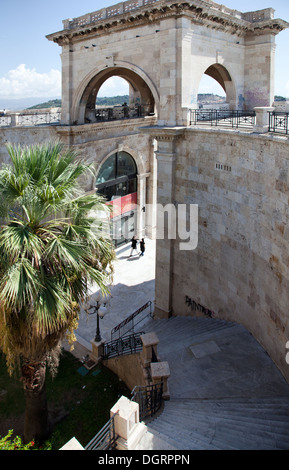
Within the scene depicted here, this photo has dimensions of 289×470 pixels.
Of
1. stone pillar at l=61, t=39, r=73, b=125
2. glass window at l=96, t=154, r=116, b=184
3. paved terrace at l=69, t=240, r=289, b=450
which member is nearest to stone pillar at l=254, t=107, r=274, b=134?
paved terrace at l=69, t=240, r=289, b=450

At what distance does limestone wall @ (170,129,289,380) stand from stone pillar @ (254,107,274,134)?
1.00ft

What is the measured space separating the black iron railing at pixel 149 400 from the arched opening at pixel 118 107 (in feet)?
49.8

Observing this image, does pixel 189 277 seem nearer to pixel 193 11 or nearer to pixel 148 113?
pixel 193 11

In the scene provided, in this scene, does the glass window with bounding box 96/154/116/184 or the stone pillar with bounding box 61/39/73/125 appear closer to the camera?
the stone pillar with bounding box 61/39/73/125

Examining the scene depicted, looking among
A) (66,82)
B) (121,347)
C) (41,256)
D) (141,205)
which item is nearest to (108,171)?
(141,205)

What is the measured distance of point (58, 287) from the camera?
8.11 meters

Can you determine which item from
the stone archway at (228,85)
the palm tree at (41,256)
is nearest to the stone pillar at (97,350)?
the palm tree at (41,256)

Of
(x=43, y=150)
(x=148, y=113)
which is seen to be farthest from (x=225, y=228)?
(x=148, y=113)

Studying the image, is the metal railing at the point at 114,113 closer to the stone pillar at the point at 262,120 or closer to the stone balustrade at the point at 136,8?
the stone balustrade at the point at 136,8

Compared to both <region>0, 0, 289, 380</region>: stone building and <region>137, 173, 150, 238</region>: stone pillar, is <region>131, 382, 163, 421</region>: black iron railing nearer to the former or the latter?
<region>0, 0, 289, 380</region>: stone building

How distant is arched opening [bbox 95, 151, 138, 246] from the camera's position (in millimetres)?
21750

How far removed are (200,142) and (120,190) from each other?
10367 millimetres

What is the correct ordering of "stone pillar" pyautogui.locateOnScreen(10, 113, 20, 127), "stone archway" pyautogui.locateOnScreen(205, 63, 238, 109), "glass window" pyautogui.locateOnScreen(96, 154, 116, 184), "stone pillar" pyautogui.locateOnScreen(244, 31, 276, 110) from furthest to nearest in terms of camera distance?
1. "glass window" pyautogui.locateOnScreen(96, 154, 116, 184)
2. "stone pillar" pyautogui.locateOnScreen(10, 113, 20, 127)
3. "stone archway" pyautogui.locateOnScreen(205, 63, 238, 109)
4. "stone pillar" pyautogui.locateOnScreen(244, 31, 276, 110)

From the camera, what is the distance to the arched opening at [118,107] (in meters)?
20.3
